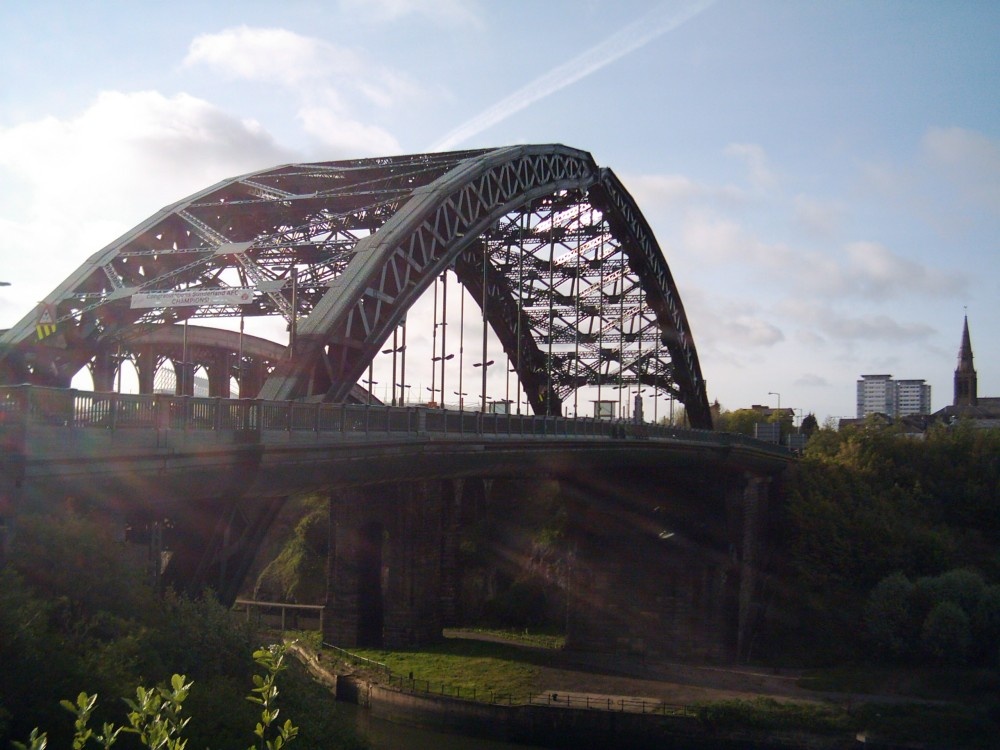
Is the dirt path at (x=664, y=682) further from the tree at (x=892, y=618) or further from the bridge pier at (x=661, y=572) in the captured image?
the tree at (x=892, y=618)

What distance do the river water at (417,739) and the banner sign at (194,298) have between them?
50.3 feet

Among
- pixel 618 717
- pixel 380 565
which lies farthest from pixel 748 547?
pixel 380 565

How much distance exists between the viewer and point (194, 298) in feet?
108

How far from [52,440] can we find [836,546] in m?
50.2

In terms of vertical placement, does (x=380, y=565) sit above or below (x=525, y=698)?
above

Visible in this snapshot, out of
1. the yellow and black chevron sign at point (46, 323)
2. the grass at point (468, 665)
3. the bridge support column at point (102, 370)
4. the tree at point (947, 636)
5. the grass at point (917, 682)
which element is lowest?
the grass at point (917, 682)

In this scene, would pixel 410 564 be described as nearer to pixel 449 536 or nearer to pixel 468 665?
pixel 449 536

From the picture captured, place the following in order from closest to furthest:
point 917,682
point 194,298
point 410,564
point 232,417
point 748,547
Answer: point 232,417, point 194,298, point 917,682, point 410,564, point 748,547

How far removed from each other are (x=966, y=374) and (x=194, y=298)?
6095 inches

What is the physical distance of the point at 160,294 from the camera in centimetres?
3438

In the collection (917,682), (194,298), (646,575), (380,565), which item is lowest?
(917,682)

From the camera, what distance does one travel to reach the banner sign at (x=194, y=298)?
31.9 m

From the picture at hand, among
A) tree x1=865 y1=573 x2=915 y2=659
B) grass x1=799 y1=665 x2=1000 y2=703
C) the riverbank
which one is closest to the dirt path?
the riverbank

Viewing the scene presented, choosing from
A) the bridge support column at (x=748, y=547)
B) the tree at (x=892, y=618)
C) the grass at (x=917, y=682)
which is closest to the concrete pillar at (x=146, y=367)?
the grass at (x=917, y=682)
